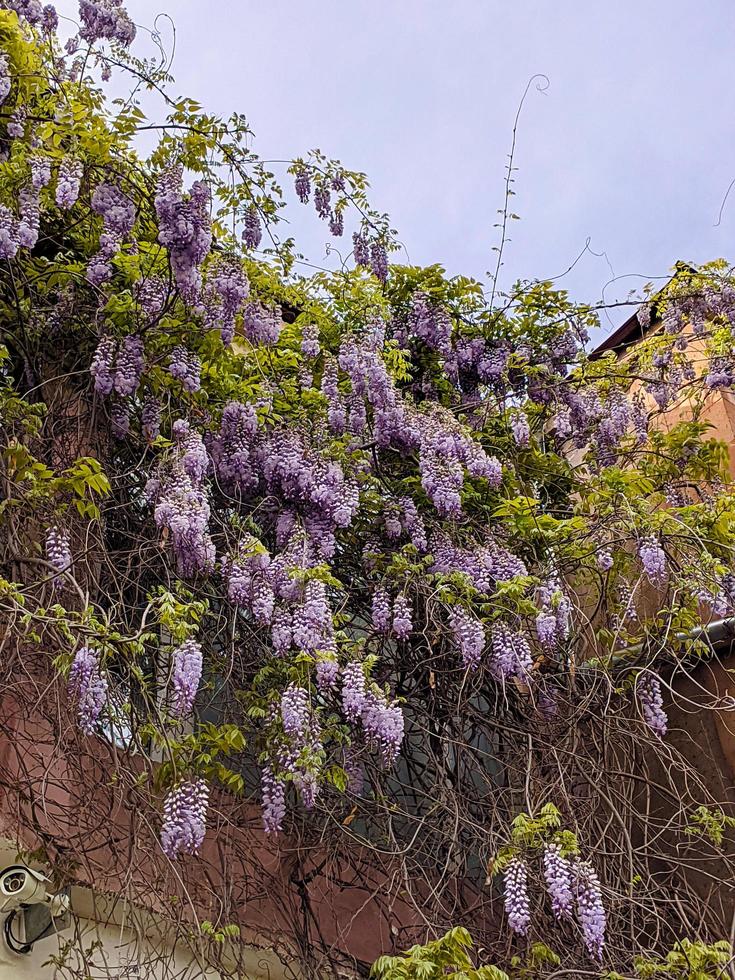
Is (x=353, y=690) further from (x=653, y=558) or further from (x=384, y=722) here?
(x=653, y=558)

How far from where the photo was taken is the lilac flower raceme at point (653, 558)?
4.34 meters

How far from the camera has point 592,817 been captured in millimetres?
4254

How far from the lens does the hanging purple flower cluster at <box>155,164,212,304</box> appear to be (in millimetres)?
4031

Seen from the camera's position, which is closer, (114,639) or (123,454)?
(114,639)

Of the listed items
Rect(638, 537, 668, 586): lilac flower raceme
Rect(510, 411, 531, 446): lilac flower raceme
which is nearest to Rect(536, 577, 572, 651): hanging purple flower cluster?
Rect(638, 537, 668, 586): lilac flower raceme

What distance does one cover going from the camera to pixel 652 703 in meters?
4.39

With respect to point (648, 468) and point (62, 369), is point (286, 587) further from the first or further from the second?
point (648, 468)

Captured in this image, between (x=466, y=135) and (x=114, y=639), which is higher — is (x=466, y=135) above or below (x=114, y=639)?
above

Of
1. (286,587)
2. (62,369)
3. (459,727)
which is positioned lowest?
(459,727)

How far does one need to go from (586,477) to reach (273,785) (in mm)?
2905

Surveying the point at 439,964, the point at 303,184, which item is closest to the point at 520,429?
the point at 303,184

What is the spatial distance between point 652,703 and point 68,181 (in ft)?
10.3

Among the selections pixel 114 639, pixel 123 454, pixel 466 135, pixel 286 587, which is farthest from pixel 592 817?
pixel 466 135

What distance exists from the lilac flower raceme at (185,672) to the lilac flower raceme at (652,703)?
1939 mm
